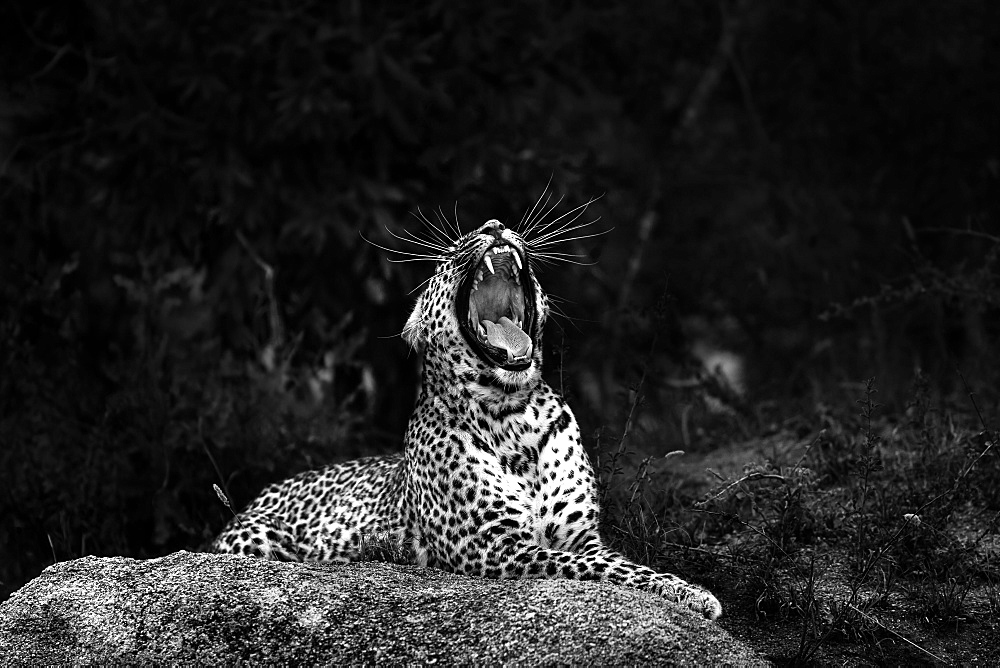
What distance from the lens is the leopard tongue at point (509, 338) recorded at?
6543 mm

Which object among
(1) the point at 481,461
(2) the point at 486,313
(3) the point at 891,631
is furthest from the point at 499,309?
(3) the point at 891,631

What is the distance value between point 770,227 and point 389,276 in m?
6.84

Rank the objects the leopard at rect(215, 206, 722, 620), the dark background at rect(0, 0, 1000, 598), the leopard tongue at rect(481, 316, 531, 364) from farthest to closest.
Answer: the dark background at rect(0, 0, 1000, 598) → the leopard tongue at rect(481, 316, 531, 364) → the leopard at rect(215, 206, 722, 620)

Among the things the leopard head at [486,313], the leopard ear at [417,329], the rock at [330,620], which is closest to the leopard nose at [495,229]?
the leopard head at [486,313]

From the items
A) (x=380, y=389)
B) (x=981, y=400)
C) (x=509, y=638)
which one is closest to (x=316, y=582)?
(x=509, y=638)

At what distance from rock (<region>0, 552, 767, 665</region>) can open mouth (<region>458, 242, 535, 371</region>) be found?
1.06 metres

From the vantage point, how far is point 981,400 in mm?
9594

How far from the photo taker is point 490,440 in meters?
6.64

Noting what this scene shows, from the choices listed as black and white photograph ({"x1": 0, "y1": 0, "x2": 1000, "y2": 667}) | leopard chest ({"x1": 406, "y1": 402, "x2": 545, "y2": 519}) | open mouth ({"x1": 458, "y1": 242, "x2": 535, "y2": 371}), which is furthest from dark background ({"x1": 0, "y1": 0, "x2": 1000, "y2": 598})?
leopard chest ({"x1": 406, "y1": 402, "x2": 545, "y2": 519})

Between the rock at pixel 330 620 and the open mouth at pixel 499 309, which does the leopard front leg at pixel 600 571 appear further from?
the open mouth at pixel 499 309

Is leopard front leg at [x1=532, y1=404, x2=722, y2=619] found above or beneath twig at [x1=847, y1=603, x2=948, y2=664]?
above

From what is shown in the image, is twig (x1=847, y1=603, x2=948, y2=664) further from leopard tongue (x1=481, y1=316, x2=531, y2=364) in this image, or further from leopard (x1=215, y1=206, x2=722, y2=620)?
leopard tongue (x1=481, y1=316, x2=531, y2=364)

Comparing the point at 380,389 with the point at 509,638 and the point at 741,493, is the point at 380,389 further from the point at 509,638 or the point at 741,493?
the point at 509,638

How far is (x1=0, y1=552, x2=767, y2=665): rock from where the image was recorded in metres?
5.49
